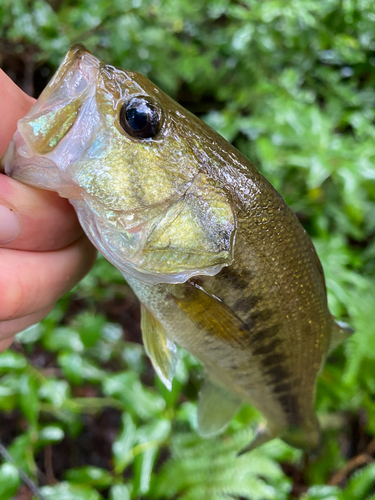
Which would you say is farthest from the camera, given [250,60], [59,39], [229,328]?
[250,60]

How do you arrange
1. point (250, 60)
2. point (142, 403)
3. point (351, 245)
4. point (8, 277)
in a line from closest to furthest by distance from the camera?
point (8, 277), point (142, 403), point (250, 60), point (351, 245)

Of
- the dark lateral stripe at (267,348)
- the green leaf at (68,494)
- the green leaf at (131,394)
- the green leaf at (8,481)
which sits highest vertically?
the dark lateral stripe at (267,348)

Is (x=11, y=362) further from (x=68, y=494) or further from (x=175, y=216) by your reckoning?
(x=175, y=216)

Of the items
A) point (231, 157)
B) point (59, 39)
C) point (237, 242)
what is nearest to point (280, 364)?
point (237, 242)

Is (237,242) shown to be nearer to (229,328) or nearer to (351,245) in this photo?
(229,328)

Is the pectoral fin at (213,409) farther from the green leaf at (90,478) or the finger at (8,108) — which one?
the finger at (8,108)

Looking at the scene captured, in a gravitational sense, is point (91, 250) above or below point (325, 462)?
above

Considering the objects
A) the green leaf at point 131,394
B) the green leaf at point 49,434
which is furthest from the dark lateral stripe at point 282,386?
the green leaf at point 49,434
